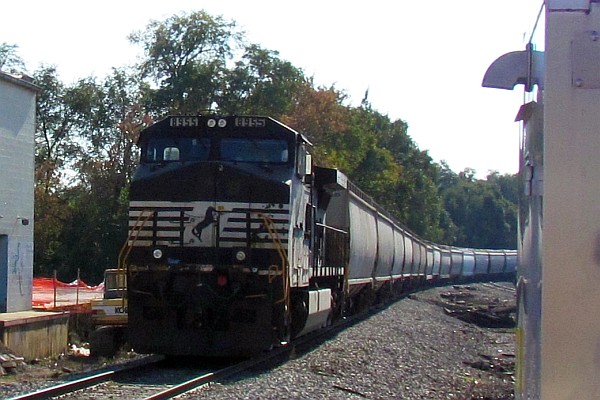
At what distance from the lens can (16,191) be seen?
20.9 m

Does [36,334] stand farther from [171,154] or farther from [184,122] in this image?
[184,122]

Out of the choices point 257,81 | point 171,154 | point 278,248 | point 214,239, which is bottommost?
point 278,248

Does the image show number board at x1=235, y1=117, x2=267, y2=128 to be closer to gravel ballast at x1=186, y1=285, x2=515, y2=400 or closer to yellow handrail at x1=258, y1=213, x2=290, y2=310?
yellow handrail at x1=258, y1=213, x2=290, y2=310

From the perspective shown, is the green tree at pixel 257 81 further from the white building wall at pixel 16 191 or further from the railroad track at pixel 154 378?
the railroad track at pixel 154 378

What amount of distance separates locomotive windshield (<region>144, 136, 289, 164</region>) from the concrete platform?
374 centimetres

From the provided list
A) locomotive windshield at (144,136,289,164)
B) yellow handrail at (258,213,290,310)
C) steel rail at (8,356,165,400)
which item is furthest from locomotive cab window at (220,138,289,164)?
steel rail at (8,356,165,400)

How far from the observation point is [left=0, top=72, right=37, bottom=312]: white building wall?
66.3 feet

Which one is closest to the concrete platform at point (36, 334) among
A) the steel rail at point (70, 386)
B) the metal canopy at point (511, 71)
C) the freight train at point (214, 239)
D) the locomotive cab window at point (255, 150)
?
the freight train at point (214, 239)

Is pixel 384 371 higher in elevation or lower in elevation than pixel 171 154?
lower

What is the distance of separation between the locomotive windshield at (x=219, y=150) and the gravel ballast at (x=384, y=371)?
322 cm

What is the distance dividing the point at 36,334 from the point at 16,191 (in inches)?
230

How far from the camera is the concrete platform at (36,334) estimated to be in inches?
587

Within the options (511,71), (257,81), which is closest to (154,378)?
(511,71)

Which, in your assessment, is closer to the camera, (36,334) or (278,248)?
(278,248)
